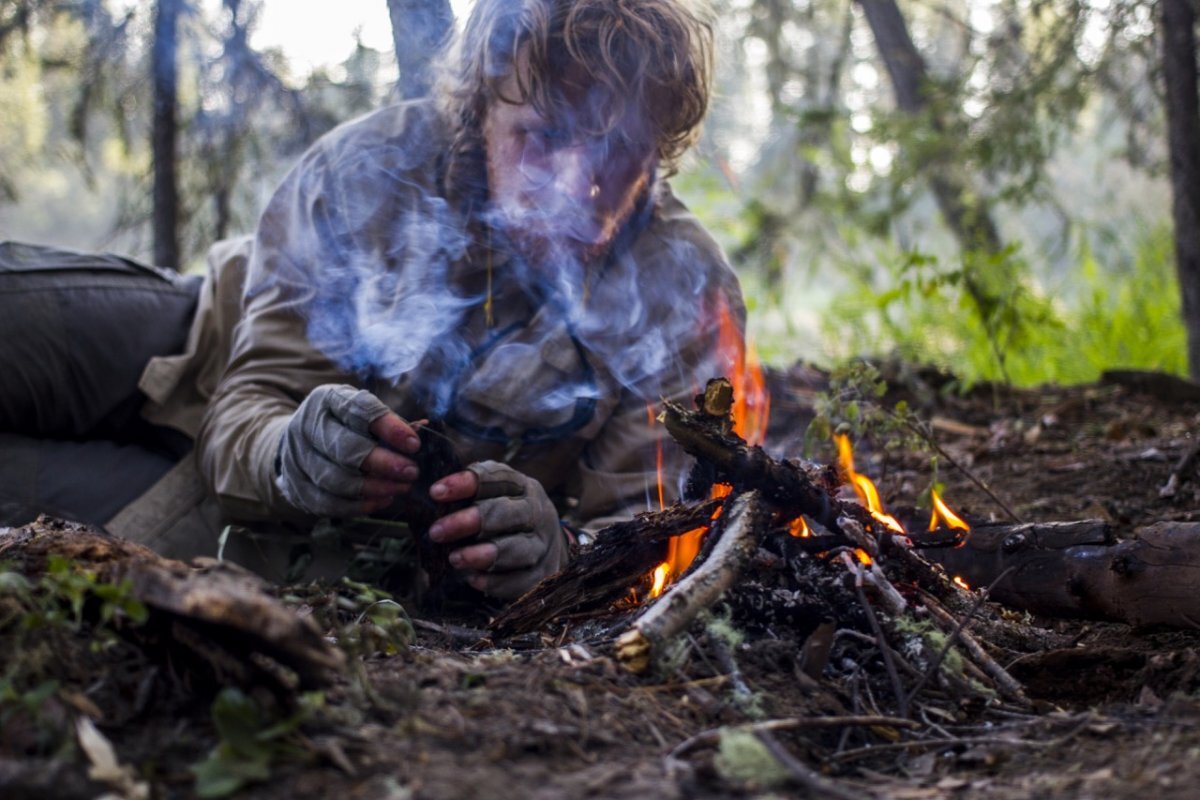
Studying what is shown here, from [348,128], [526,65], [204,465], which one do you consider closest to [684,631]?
[526,65]

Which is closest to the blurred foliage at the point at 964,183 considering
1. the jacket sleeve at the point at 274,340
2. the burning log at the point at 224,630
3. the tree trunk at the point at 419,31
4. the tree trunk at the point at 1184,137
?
the tree trunk at the point at 1184,137

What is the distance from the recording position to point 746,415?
3.71 m

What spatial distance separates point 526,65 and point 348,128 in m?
0.80

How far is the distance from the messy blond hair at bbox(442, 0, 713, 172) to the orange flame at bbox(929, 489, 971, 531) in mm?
1365

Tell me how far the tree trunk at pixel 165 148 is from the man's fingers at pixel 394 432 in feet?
10.3

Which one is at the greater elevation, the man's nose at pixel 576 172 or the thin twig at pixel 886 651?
the man's nose at pixel 576 172

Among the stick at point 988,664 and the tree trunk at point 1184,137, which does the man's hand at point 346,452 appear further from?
the tree trunk at point 1184,137

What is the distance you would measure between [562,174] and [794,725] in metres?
1.82

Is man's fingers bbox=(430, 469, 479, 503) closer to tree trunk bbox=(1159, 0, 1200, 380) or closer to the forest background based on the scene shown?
the forest background

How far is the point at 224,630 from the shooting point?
4.97 ft

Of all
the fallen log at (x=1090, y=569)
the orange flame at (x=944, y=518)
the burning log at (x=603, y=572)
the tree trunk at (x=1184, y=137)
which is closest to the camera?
the fallen log at (x=1090, y=569)

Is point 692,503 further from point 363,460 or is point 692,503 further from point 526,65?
point 526,65

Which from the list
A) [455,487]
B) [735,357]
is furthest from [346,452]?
[735,357]

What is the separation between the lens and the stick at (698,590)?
1869mm
